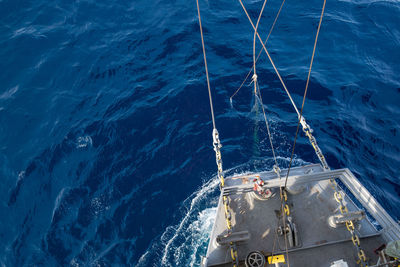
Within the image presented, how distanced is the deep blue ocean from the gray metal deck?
335cm

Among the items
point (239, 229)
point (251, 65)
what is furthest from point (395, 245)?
point (251, 65)

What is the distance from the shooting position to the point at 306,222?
1003 centimetres

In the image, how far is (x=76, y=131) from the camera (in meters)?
16.7

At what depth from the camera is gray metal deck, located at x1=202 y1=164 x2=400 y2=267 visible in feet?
30.3

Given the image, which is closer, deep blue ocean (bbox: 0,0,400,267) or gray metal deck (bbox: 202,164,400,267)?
gray metal deck (bbox: 202,164,400,267)

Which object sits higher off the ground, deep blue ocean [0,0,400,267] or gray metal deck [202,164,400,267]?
deep blue ocean [0,0,400,267]

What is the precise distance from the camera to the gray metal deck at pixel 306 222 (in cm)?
923

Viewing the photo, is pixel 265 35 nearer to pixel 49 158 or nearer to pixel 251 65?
pixel 251 65

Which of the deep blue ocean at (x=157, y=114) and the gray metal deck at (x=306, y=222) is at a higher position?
the deep blue ocean at (x=157, y=114)

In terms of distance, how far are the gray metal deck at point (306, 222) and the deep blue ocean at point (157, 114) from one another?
11.0ft

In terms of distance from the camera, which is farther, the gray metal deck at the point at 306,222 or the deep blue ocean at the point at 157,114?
the deep blue ocean at the point at 157,114

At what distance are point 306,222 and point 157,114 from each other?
10.1 meters

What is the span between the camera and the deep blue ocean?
44.4 feet

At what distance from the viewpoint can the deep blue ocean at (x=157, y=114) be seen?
13539 millimetres
